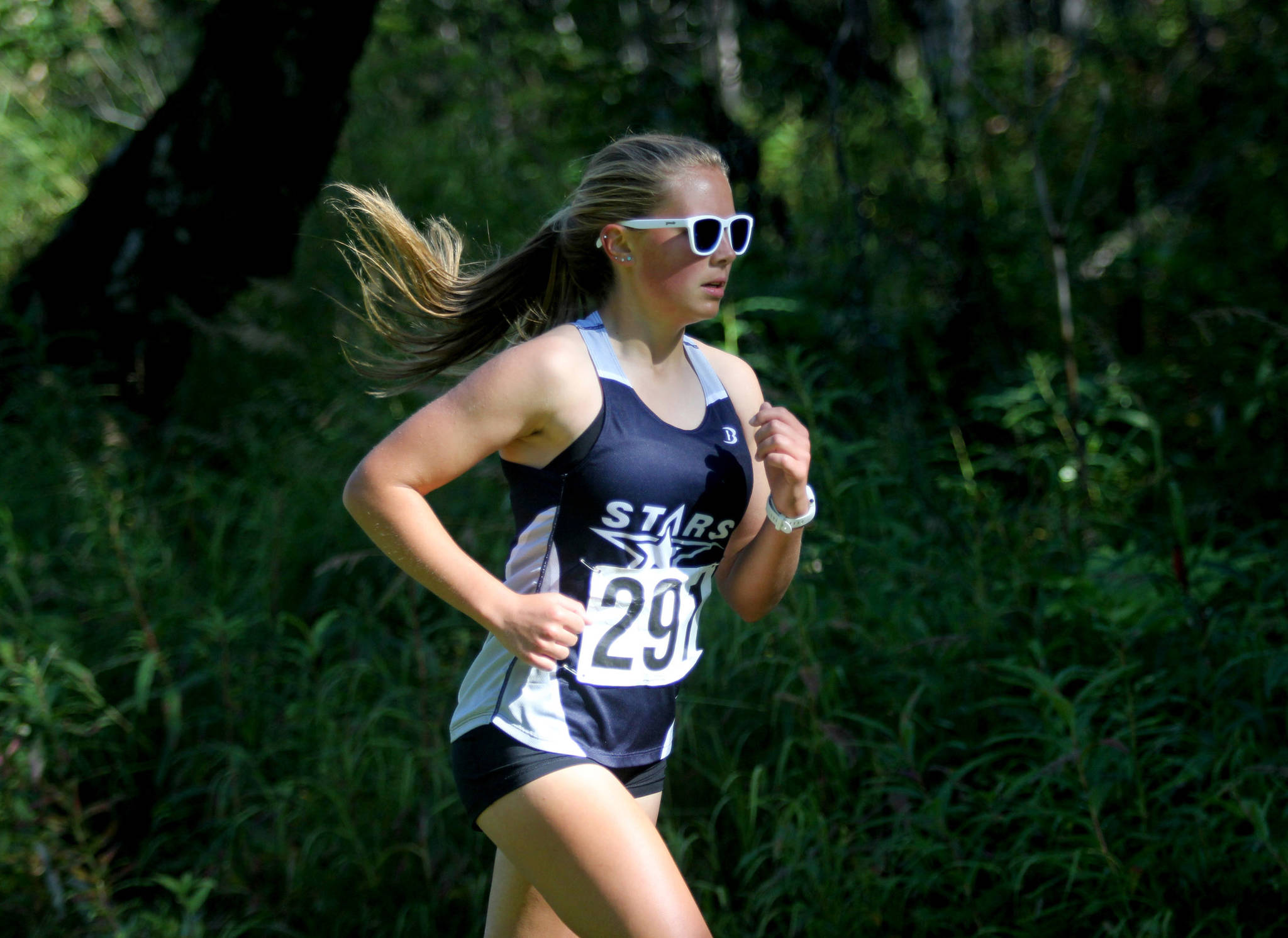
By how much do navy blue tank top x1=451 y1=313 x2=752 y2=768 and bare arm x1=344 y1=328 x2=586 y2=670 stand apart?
0.08m

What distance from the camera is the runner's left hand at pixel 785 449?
1878mm

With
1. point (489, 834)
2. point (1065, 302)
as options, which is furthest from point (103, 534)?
point (1065, 302)

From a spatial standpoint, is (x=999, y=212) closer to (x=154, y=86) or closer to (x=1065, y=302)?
(x=1065, y=302)

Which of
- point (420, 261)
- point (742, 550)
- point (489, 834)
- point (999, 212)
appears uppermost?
point (999, 212)

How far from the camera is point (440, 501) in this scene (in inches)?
170

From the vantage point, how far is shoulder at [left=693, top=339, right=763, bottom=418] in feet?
7.18

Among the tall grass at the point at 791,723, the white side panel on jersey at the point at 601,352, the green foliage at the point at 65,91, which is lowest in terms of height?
the tall grass at the point at 791,723

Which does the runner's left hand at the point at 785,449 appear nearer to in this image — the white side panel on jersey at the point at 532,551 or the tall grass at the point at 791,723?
the white side panel on jersey at the point at 532,551

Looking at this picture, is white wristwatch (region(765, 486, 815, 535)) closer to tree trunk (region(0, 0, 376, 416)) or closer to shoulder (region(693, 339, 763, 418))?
shoulder (region(693, 339, 763, 418))

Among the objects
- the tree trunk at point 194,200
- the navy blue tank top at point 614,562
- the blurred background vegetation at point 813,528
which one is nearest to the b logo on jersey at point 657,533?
the navy blue tank top at point 614,562

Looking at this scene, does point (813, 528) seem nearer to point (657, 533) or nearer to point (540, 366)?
point (657, 533)

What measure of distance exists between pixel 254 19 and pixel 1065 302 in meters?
3.88

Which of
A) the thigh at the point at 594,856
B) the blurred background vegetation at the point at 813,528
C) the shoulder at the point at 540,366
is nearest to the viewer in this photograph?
the thigh at the point at 594,856

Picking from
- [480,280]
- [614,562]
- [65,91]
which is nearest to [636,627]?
[614,562]
